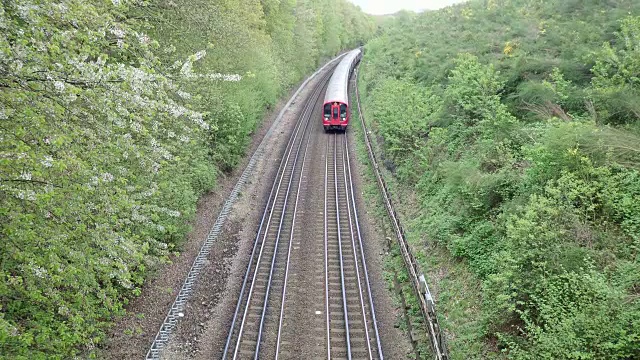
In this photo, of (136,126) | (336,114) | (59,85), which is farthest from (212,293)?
(336,114)

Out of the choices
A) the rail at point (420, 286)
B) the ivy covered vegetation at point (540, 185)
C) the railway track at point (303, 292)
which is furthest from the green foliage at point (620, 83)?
the railway track at point (303, 292)

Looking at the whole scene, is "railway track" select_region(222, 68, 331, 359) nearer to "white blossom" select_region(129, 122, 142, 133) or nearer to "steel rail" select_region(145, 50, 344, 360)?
"steel rail" select_region(145, 50, 344, 360)

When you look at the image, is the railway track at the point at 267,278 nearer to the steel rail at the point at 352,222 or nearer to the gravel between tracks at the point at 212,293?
the gravel between tracks at the point at 212,293

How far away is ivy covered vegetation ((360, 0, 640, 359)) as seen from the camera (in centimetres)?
899

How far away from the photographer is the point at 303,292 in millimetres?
14109

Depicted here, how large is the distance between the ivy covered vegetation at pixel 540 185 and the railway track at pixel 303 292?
2.64 m

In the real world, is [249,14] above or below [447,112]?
above

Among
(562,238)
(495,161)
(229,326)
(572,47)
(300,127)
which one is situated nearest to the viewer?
(562,238)

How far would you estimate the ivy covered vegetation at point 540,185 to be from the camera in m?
8.99

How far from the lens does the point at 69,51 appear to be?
5922 mm

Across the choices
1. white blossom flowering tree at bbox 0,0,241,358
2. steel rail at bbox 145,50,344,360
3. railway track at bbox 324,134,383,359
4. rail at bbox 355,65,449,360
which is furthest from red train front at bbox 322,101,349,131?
white blossom flowering tree at bbox 0,0,241,358

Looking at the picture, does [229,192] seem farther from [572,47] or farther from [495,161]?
[572,47]

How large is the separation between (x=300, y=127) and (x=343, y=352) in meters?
24.1

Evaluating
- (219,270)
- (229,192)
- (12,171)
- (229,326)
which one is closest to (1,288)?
(12,171)
